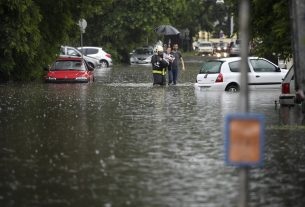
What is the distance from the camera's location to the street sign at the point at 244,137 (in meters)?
6.85

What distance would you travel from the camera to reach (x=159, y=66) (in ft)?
125

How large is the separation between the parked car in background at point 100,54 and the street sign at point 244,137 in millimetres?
59426

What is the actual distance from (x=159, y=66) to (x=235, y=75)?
21.8 ft

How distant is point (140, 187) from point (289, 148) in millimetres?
4751

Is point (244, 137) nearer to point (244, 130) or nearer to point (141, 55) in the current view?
point (244, 130)

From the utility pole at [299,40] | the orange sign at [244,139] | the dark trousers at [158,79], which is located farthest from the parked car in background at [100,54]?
the orange sign at [244,139]

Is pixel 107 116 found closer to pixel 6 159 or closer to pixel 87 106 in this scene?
pixel 87 106

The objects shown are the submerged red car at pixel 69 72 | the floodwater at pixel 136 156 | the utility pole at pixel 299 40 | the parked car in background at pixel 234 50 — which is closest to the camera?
the floodwater at pixel 136 156

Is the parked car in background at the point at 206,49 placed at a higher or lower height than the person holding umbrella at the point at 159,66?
higher

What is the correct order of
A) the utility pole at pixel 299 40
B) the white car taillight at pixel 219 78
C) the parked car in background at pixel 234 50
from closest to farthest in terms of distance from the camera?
the utility pole at pixel 299 40 < the white car taillight at pixel 219 78 < the parked car in background at pixel 234 50

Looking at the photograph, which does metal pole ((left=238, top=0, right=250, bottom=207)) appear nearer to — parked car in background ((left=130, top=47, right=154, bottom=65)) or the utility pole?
the utility pole

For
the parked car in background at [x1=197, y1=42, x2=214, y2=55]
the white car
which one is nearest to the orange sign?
the white car

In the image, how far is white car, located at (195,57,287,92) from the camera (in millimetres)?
31688

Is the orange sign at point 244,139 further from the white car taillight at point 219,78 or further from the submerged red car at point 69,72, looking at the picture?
the submerged red car at point 69,72
